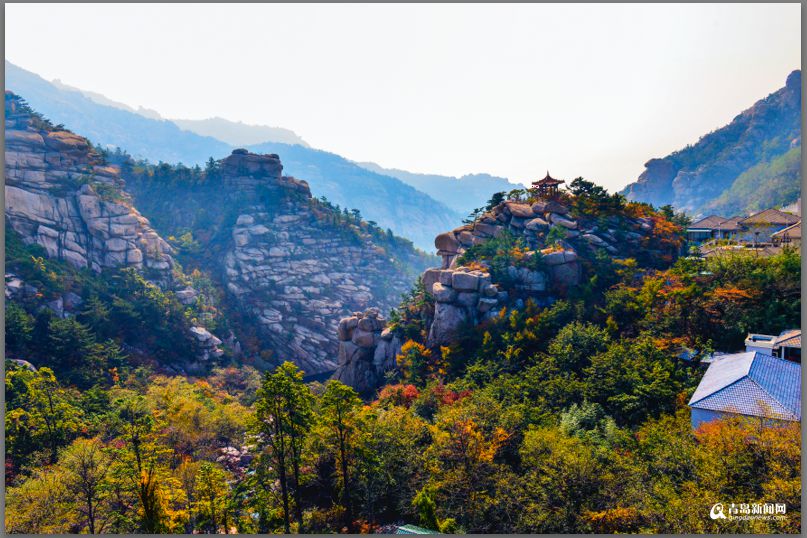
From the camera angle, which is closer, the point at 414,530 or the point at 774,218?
the point at 414,530

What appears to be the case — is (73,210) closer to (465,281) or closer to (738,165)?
(465,281)

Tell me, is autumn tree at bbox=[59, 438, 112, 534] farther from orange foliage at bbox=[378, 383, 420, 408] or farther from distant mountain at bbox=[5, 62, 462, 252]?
distant mountain at bbox=[5, 62, 462, 252]

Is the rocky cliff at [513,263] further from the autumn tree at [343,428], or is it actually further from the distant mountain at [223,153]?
the distant mountain at [223,153]

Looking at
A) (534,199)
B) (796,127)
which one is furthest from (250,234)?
(796,127)

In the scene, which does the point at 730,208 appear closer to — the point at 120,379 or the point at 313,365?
the point at 313,365

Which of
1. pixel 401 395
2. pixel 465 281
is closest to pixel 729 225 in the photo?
pixel 465 281
